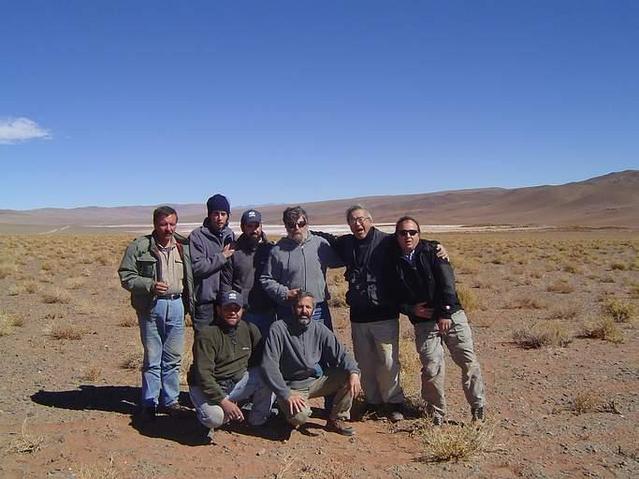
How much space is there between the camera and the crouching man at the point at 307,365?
15.8 ft

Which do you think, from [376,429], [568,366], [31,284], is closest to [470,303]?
[568,366]

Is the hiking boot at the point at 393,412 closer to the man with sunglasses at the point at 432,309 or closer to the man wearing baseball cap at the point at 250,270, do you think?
the man with sunglasses at the point at 432,309

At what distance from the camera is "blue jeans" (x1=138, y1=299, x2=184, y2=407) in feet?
16.7

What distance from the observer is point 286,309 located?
199 inches

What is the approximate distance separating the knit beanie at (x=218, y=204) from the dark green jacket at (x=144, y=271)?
42cm

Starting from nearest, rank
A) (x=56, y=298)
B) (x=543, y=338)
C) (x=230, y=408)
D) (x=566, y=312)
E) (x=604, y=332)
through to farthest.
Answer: (x=230, y=408) < (x=543, y=338) < (x=604, y=332) < (x=566, y=312) < (x=56, y=298)

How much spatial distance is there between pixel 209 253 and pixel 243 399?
4.42 feet

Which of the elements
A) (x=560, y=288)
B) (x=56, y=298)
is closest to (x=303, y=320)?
(x=56, y=298)

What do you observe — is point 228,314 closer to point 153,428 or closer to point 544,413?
point 153,428

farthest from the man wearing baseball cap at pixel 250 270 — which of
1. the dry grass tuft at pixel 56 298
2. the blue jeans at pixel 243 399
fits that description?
the dry grass tuft at pixel 56 298

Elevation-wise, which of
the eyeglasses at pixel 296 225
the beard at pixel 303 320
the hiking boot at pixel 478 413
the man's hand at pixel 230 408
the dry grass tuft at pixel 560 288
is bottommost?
the dry grass tuft at pixel 560 288

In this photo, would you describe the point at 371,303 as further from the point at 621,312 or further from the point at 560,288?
the point at 560,288

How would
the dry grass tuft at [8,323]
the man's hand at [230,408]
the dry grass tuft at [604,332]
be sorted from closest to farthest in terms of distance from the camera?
the man's hand at [230,408]
the dry grass tuft at [604,332]
the dry grass tuft at [8,323]

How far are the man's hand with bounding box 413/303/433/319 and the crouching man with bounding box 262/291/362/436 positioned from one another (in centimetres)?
73
